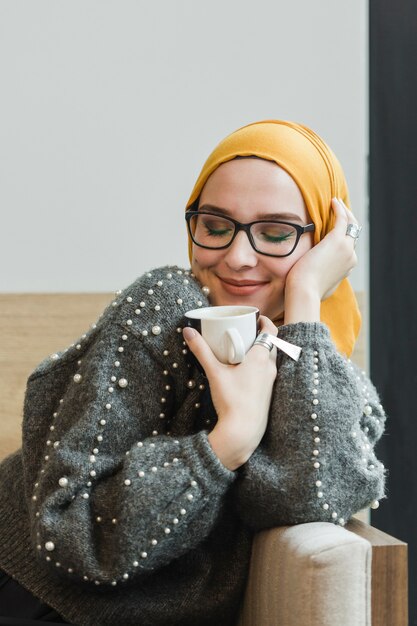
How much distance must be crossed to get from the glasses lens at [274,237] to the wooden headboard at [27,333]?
0.80 meters

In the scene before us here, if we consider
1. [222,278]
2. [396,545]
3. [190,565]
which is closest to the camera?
[396,545]

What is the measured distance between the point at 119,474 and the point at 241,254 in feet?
1.29

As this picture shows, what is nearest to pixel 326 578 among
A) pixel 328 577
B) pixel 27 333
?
pixel 328 577

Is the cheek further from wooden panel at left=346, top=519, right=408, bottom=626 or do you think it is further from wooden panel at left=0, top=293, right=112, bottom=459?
wooden panel at left=0, top=293, right=112, bottom=459

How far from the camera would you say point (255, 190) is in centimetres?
129

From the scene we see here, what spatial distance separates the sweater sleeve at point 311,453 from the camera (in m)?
1.11

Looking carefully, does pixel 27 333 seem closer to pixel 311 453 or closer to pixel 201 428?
pixel 201 428

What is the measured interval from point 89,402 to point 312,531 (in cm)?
36

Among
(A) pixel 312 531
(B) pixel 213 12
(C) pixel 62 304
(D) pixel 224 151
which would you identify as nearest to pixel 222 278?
(D) pixel 224 151

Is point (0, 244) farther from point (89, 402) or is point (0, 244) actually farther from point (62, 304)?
point (89, 402)

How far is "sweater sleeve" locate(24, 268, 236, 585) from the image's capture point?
1.07m

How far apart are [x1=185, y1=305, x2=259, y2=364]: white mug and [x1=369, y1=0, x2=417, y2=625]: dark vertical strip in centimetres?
105

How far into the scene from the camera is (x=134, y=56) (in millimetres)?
1993

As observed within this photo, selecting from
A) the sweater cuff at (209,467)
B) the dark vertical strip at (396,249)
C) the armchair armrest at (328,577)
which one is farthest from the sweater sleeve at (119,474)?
the dark vertical strip at (396,249)
